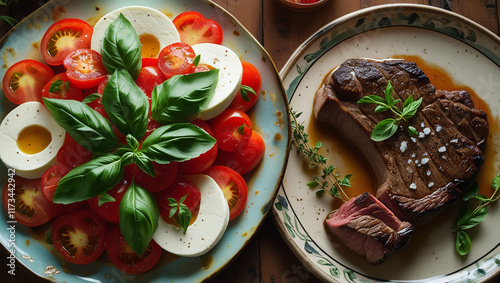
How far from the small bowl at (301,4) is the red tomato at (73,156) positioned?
5.31ft

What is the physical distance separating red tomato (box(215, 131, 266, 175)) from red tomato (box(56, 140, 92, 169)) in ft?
2.37

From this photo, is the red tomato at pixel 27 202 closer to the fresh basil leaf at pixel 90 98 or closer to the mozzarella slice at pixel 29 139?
the mozzarella slice at pixel 29 139

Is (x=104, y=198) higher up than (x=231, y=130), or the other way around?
(x=231, y=130)

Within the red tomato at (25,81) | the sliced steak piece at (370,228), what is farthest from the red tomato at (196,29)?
the sliced steak piece at (370,228)

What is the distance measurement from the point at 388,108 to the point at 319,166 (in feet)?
1.85

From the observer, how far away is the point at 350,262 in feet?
9.09

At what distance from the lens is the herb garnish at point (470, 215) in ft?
9.02

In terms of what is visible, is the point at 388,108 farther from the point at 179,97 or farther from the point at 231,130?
the point at 179,97

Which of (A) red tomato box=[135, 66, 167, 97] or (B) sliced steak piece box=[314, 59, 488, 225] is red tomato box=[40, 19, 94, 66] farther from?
(B) sliced steak piece box=[314, 59, 488, 225]

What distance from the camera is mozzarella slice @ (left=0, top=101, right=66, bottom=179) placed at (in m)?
2.35

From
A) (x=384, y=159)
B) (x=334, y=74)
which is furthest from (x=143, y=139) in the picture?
(x=384, y=159)

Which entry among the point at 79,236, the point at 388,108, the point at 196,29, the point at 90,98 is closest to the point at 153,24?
the point at 196,29

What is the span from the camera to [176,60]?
7.86 feet

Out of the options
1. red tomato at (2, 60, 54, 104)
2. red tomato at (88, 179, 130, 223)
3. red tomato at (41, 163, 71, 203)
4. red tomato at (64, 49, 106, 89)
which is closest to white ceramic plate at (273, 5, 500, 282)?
red tomato at (88, 179, 130, 223)
